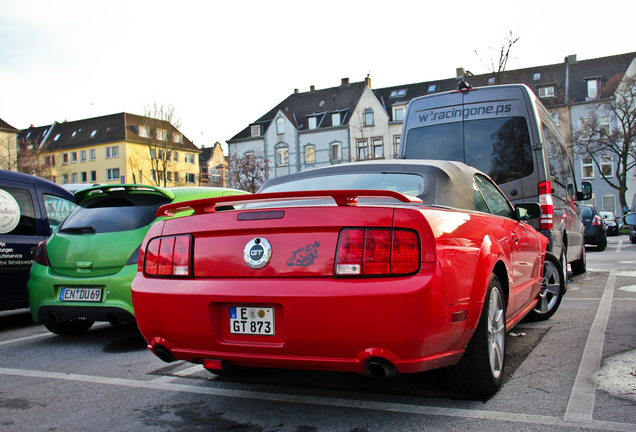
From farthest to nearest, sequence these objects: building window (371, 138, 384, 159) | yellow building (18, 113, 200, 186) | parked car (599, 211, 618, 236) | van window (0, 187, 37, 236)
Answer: yellow building (18, 113, 200, 186) < building window (371, 138, 384, 159) < parked car (599, 211, 618, 236) < van window (0, 187, 37, 236)

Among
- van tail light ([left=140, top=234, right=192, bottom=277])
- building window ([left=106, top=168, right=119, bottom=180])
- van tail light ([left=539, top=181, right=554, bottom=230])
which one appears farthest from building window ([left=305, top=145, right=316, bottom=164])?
van tail light ([left=140, top=234, right=192, bottom=277])

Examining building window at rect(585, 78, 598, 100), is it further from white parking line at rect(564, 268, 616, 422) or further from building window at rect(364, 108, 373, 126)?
white parking line at rect(564, 268, 616, 422)

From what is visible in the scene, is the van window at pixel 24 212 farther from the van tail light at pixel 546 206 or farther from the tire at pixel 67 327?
the van tail light at pixel 546 206

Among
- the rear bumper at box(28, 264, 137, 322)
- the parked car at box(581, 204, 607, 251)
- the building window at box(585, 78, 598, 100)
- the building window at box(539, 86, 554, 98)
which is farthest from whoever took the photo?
the building window at box(539, 86, 554, 98)

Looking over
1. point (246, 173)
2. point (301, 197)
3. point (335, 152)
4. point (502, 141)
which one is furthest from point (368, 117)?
point (301, 197)

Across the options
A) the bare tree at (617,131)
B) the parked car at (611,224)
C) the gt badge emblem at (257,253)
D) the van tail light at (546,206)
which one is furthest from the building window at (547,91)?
the gt badge emblem at (257,253)

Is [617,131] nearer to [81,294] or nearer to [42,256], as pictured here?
[42,256]

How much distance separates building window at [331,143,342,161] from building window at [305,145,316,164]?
1911 mm

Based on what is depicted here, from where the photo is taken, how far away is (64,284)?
5594mm

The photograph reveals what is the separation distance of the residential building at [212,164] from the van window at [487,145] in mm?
80925

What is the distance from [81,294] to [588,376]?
4245mm

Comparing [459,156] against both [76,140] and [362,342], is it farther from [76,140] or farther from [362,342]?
[76,140]

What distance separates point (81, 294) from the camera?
548 centimetres

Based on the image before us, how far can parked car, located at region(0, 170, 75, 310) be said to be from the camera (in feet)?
21.8
